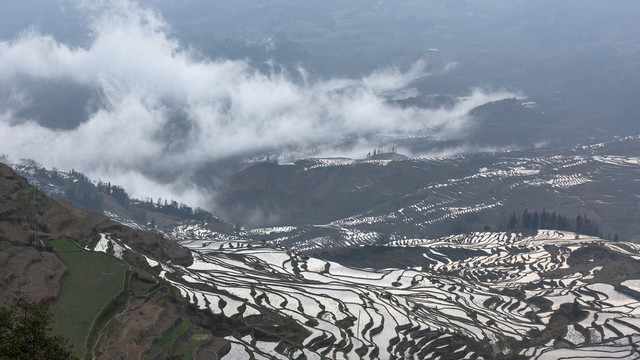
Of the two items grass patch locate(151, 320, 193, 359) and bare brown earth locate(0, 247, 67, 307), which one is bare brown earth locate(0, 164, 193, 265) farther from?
grass patch locate(151, 320, 193, 359)

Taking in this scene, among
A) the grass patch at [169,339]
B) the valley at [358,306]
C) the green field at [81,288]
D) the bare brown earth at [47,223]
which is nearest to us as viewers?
the green field at [81,288]

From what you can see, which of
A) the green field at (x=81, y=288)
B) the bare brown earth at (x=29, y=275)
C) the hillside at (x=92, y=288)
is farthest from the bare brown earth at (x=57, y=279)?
the green field at (x=81, y=288)

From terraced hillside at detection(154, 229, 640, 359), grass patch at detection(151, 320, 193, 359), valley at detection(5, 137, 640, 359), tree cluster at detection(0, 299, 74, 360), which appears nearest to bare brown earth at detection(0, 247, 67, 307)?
valley at detection(5, 137, 640, 359)

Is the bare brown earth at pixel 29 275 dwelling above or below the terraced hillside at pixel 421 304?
above

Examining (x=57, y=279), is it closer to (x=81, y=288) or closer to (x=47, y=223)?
(x=81, y=288)

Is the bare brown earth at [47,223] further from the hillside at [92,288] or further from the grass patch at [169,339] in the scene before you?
the grass patch at [169,339]
